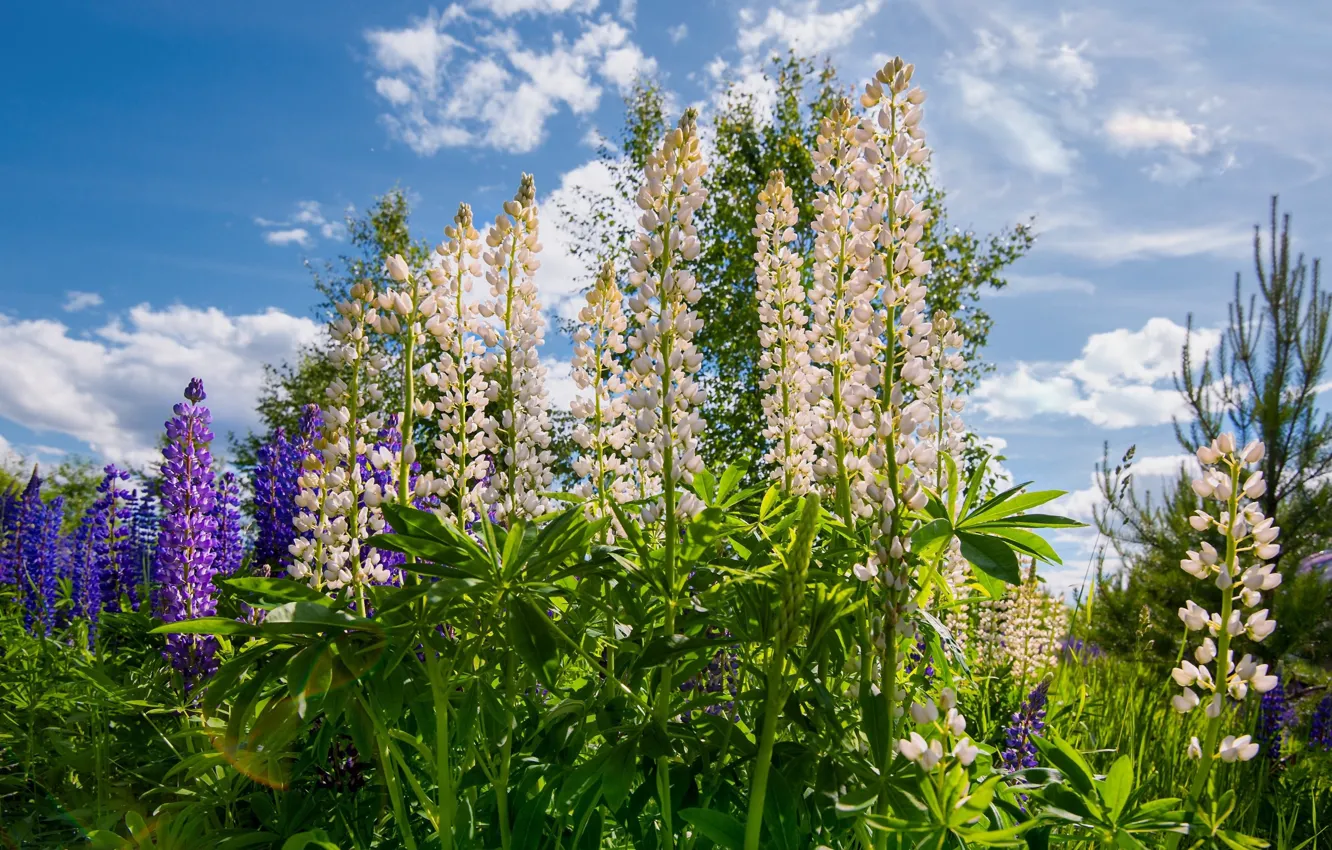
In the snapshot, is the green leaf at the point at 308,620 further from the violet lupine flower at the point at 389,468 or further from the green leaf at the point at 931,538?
the green leaf at the point at 931,538

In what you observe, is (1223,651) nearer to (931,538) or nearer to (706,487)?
(931,538)

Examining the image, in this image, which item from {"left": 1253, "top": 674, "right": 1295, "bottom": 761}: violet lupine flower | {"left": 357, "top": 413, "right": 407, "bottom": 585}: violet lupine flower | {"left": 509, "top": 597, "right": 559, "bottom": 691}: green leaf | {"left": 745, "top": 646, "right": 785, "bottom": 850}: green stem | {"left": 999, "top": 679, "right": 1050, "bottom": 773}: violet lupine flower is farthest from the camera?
{"left": 1253, "top": 674, "right": 1295, "bottom": 761}: violet lupine flower

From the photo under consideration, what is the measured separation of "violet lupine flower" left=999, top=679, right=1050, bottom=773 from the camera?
328cm

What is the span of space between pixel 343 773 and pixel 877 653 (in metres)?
1.80

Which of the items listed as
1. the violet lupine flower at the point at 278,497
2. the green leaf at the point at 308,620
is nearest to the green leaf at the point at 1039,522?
the green leaf at the point at 308,620

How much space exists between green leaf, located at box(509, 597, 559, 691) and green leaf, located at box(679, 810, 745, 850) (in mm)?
346

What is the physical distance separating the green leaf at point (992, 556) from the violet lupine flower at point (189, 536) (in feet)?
8.19

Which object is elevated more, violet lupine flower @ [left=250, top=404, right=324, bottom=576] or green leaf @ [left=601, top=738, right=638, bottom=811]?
violet lupine flower @ [left=250, top=404, right=324, bottom=576]

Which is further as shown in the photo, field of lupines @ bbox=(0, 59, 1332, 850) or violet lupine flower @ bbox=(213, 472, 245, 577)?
→ violet lupine flower @ bbox=(213, 472, 245, 577)

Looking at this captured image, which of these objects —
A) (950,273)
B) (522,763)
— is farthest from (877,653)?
(950,273)

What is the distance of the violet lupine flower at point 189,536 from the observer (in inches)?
123

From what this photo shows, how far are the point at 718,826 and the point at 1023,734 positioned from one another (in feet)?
6.74

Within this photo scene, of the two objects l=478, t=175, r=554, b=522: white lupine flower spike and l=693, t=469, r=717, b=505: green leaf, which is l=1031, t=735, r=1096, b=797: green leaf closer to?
l=693, t=469, r=717, b=505: green leaf

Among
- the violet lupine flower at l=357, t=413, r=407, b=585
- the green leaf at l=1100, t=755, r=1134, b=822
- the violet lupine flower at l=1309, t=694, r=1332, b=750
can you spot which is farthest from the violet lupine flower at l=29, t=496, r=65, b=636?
the violet lupine flower at l=1309, t=694, r=1332, b=750
